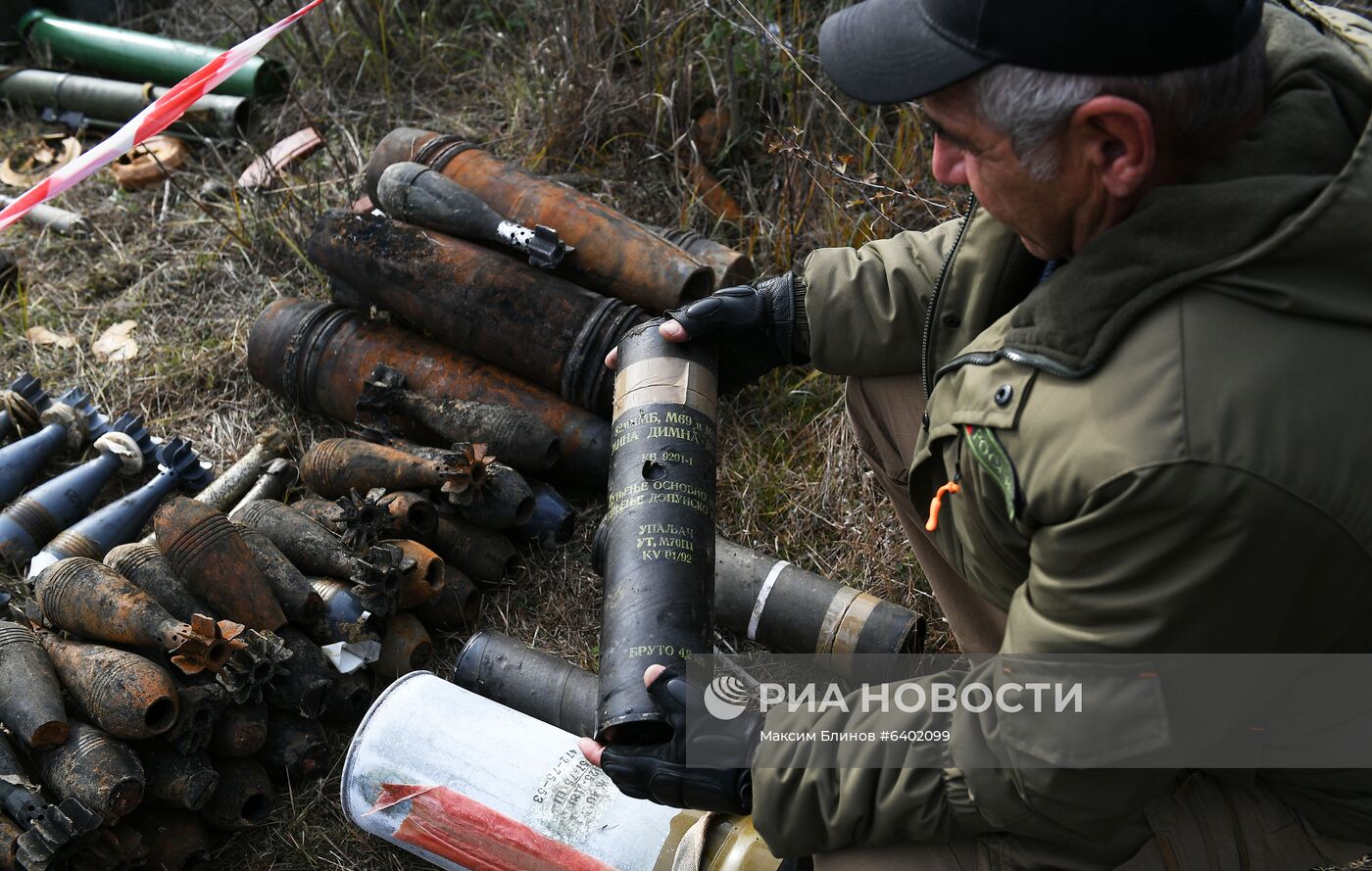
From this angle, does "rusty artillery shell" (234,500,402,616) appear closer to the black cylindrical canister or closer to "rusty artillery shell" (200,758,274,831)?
"rusty artillery shell" (200,758,274,831)

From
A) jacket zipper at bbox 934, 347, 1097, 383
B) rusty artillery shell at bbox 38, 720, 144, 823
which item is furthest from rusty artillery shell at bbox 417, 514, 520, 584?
jacket zipper at bbox 934, 347, 1097, 383

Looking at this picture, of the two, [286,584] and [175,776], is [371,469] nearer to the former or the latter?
[286,584]

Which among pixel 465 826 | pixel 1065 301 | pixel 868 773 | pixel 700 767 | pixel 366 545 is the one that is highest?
pixel 1065 301

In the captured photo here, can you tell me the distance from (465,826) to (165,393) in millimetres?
2402

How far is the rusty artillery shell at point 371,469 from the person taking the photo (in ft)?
11.3

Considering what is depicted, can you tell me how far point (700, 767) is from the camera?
7.22ft

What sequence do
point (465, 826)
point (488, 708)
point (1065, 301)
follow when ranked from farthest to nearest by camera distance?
point (488, 708), point (465, 826), point (1065, 301)

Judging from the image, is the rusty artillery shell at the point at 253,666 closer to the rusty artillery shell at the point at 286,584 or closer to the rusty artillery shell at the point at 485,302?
the rusty artillery shell at the point at 286,584

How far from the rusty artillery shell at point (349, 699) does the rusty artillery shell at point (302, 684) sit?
0.14ft

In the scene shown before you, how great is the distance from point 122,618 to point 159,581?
0.59 ft

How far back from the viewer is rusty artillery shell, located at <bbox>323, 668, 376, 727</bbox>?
3.16 m

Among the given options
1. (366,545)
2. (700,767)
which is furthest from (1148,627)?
Result: (366,545)

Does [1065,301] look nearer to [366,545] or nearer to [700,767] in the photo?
[700,767]

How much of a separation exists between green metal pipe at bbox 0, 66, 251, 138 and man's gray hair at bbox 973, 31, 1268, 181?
457 centimetres
